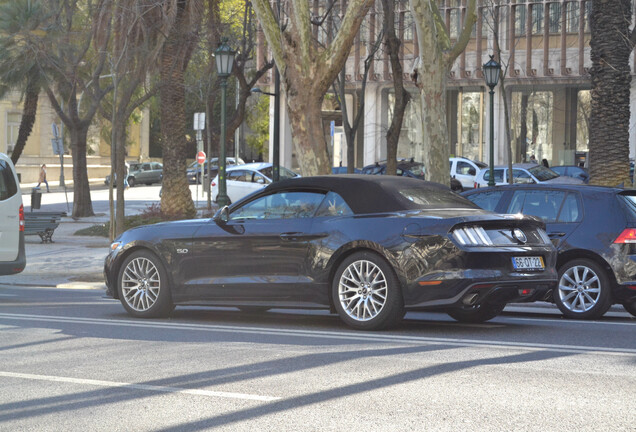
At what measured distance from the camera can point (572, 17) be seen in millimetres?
50219

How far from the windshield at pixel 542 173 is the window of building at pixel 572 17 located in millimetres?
13697

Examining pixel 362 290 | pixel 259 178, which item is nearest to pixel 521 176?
pixel 259 178

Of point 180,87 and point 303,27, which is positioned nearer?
point 303,27

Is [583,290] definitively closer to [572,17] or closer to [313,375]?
[313,375]

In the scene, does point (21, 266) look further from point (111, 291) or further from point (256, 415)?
point (256, 415)

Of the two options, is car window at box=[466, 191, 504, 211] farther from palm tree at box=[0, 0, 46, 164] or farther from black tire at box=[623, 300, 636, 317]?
palm tree at box=[0, 0, 46, 164]

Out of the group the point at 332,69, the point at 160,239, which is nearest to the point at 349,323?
the point at 160,239

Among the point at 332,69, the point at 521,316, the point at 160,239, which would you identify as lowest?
the point at 521,316

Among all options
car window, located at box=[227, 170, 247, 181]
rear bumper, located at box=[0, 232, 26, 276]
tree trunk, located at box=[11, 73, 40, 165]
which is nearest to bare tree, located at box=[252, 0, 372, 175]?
Result: rear bumper, located at box=[0, 232, 26, 276]

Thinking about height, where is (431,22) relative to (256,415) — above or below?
above

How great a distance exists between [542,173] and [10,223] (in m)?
27.3

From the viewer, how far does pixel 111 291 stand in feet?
38.2

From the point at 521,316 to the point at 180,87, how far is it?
18.3 m

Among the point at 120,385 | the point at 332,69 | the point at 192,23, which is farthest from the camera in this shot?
the point at 192,23
